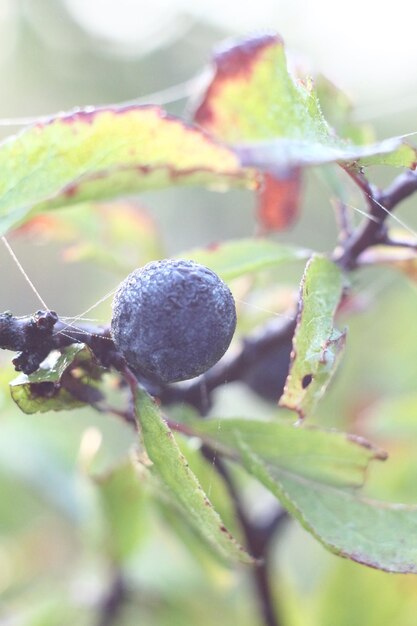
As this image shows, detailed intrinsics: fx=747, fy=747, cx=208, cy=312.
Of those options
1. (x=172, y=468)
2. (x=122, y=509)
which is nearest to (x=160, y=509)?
(x=122, y=509)

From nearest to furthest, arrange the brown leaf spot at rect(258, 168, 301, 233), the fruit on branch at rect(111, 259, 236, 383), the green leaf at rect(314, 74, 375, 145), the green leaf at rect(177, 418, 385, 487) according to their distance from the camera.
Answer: the fruit on branch at rect(111, 259, 236, 383), the green leaf at rect(177, 418, 385, 487), the green leaf at rect(314, 74, 375, 145), the brown leaf spot at rect(258, 168, 301, 233)

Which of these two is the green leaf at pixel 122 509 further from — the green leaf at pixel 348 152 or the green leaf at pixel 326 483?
the green leaf at pixel 348 152

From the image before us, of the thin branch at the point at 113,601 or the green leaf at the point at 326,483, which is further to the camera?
the thin branch at the point at 113,601

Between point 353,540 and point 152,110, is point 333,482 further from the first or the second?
point 152,110

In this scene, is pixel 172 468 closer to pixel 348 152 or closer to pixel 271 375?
pixel 348 152

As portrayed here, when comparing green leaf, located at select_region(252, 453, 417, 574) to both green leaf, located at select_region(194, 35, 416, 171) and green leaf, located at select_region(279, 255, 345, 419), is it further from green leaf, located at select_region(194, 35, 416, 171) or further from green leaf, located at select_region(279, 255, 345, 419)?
green leaf, located at select_region(194, 35, 416, 171)

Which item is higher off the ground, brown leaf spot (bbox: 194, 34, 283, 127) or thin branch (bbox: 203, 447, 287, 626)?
brown leaf spot (bbox: 194, 34, 283, 127)

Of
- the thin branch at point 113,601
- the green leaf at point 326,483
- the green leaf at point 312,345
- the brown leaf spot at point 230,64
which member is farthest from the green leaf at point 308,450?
the thin branch at point 113,601

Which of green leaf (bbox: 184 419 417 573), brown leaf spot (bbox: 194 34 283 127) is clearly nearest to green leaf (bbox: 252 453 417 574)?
green leaf (bbox: 184 419 417 573)
